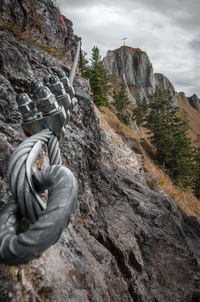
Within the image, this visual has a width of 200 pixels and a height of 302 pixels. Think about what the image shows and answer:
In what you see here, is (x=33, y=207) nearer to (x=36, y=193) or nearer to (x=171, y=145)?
(x=36, y=193)

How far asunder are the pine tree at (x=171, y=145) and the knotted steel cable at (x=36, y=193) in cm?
1732

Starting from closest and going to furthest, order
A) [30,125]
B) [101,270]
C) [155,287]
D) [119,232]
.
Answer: [30,125] < [101,270] < [155,287] < [119,232]

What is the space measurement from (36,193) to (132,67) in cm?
6482

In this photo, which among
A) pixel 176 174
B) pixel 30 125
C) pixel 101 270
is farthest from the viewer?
pixel 176 174

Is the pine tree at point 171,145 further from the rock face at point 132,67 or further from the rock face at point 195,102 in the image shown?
the rock face at point 195,102

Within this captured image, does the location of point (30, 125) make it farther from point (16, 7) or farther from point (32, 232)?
point (16, 7)

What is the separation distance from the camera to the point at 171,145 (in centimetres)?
2020

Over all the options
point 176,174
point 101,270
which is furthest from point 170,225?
point 176,174

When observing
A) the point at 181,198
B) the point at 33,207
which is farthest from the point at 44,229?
the point at 181,198

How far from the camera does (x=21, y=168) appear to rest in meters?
0.85

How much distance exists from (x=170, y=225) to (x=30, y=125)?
10.6 ft

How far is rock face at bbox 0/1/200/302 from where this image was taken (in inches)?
44.0

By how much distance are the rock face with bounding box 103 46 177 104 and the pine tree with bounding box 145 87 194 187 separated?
36.6m

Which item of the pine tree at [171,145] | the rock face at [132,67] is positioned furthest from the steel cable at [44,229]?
the rock face at [132,67]
